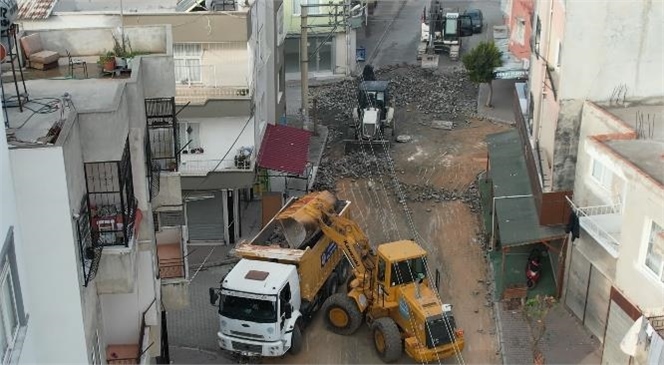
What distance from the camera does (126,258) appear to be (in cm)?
1292

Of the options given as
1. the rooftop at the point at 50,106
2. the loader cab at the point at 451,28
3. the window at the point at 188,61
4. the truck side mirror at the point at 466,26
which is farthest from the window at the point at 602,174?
the truck side mirror at the point at 466,26

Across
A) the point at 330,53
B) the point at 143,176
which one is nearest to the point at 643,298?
the point at 143,176

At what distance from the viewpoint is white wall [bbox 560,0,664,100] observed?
2498cm

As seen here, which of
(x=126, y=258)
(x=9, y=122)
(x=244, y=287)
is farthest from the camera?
(x=244, y=287)

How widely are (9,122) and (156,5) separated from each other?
17.7 m

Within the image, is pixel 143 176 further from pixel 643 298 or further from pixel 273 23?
pixel 273 23

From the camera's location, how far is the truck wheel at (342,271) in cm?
2720

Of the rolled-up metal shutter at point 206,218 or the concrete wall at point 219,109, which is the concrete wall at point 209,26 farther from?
the rolled-up metal shutter at point 206,218

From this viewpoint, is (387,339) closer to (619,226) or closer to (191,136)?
(619,226)

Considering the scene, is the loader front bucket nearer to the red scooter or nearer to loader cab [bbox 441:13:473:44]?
the red scooter

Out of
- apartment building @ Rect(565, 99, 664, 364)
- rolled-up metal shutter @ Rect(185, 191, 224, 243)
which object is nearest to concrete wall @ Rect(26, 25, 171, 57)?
apartment building @ Rect(565, 99, 664, 364)

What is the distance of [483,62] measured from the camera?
44344 millimetres

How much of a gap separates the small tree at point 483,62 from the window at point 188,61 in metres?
20.4

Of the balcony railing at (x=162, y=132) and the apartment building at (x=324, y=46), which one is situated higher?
the balcony railing at (x=162, y=132)
